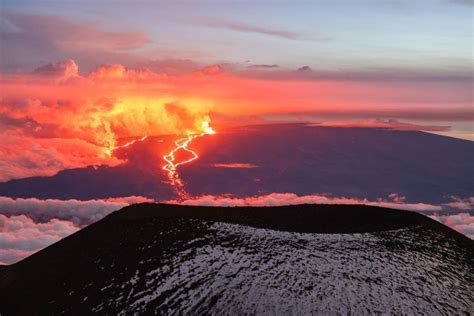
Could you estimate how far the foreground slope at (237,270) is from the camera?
6103cm

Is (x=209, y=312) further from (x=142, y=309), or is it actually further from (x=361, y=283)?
(x=361, y=283)

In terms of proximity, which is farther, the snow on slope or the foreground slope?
the foreground slope

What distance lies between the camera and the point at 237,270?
65.7 meters

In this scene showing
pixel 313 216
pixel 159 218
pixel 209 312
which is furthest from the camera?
pixel 313 216

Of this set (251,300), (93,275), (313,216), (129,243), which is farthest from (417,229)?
(93,275)

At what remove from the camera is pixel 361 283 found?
6544cm

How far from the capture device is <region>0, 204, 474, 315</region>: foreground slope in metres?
61.0

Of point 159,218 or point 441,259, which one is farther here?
point 159,218

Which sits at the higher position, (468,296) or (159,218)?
(159,218)

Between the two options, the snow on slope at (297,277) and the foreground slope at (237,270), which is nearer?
the snow on slope at (297,277)

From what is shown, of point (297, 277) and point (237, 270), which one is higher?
point (237, 270)

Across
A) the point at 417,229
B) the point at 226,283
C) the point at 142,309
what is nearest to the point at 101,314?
the point at 142,309

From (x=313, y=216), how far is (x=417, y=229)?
1963 centimetres

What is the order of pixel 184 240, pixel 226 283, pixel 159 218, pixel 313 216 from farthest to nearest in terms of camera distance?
pixel 313 216 → pixel 159 218 → pixel 184 240 → pixel 226 283
